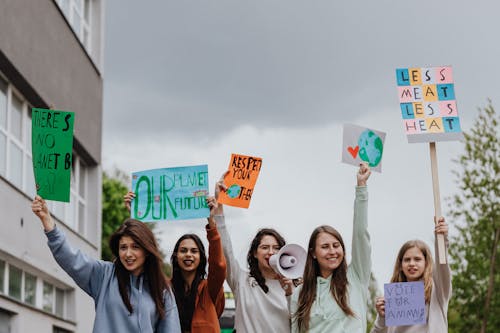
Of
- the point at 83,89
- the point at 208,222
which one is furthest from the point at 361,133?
the point at 83,89

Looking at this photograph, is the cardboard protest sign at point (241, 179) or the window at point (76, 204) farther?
the window at point (76, 204)

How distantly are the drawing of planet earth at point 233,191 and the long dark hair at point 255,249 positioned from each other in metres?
0.87

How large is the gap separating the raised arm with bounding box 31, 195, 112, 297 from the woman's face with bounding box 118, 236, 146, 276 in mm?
121

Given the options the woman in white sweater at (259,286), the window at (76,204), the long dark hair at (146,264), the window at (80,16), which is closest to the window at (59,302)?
the window at (76,204)

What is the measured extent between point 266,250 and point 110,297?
1659 millimetres

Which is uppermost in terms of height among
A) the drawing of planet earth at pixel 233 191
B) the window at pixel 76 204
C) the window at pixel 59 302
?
the window at pixel 76 204

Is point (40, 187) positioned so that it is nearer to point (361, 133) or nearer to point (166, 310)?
point (166, 310)

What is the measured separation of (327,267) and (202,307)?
96 centimetres

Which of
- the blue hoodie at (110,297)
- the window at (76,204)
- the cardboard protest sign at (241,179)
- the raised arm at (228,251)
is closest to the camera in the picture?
the blue hoodie at (110,297)

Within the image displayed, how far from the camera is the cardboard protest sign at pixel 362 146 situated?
782cm

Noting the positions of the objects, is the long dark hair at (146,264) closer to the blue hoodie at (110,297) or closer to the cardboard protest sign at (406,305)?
the blue hoodie at (110,297)

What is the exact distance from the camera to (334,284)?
7.13 metres

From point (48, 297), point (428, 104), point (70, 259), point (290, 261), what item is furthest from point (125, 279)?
point (48, 297)

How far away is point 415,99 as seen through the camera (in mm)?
8562
